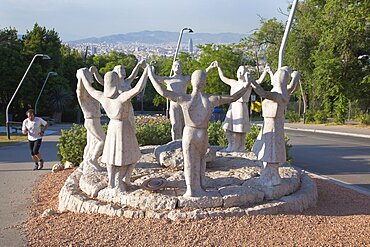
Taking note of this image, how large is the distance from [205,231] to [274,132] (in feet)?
7.75

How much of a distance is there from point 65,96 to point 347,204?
3805 centimetres

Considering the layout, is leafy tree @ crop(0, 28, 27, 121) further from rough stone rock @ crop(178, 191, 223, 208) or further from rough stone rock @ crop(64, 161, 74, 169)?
rough stone rock @ crop(178, 191, 223, 208)

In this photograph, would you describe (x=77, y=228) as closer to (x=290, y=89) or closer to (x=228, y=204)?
(x=228, y=204)

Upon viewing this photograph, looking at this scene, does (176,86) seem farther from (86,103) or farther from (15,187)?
(15,187)

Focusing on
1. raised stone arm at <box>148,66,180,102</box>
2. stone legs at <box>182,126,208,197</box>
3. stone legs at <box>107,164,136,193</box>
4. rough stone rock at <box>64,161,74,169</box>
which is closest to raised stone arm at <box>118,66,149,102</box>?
raised stone arm at <box>148,66,180,102</box>

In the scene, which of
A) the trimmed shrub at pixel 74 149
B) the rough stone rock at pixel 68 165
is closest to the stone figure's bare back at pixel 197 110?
the trimmed shrub at pixel 74 149

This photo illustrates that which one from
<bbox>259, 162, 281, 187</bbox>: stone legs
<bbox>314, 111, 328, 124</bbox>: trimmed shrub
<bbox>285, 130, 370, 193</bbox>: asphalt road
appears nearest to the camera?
<bbox>259, 162, 281, 187</bbox>: stone legs

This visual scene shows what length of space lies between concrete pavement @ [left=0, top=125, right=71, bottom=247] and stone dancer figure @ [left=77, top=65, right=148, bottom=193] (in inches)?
67.0

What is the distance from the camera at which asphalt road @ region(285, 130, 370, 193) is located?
37.3 ft

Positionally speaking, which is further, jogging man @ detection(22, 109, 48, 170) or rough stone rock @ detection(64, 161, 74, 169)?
jogging man @ detection(22, 109, 48, 170)

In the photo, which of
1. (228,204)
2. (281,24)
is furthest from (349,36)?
(228,204)

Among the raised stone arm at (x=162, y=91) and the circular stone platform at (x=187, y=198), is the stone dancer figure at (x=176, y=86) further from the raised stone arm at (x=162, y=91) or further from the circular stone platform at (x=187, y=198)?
the raised stone arm at (x=162, y=91)

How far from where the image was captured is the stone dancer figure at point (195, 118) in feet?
21.3

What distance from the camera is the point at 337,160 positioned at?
47.0 ft
